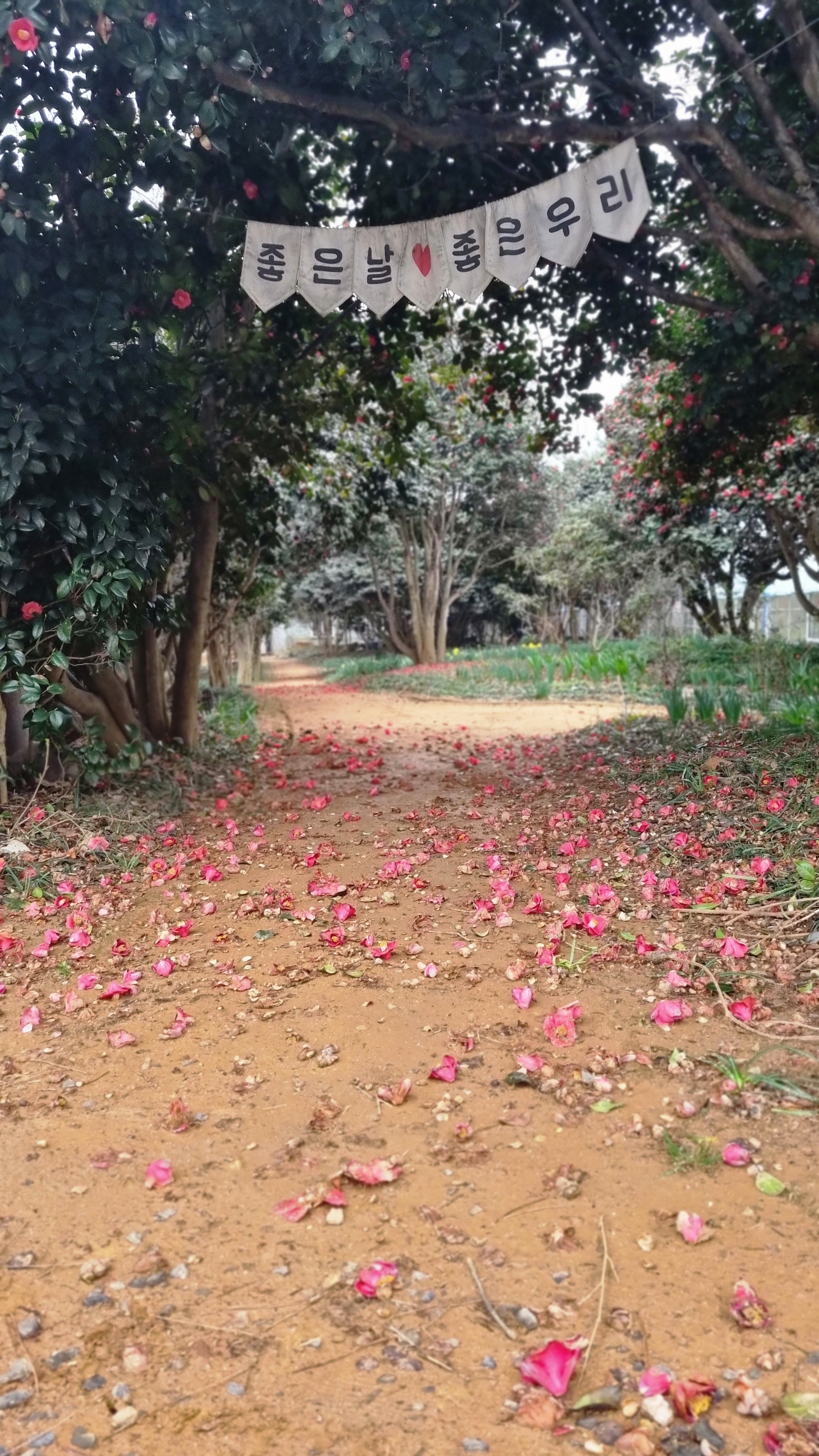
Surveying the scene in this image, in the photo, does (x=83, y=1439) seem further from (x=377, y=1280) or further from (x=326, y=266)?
(x=326, y=266)

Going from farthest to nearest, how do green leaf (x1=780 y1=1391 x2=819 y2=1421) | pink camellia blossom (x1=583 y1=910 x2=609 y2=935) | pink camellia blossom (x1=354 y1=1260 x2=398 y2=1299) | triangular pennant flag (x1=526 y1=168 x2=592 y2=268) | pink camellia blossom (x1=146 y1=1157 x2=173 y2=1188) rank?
triangular pennant flag (x1=526 y1=168 x2=592 y2=268), pink camellia blossom (x1=583 y1=910 x2=609 y2=935), pink camellia blossom (x1=146 y1=1157 x2=173 y2=1188), pink camellia blossom (x1=354 y1=1260 x2=398 y2=1299), green leaf (x1=780 y1=1391 x2=819 y2=1421)

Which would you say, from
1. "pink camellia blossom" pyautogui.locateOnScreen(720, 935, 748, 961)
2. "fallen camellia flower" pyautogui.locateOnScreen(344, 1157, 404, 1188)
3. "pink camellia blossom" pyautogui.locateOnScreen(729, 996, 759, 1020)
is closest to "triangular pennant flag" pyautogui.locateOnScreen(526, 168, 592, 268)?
"pink camellia blossom" pyautogui.locateOnScreen(720, 935, 748, 961)

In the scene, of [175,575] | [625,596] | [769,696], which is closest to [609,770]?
[769,696]

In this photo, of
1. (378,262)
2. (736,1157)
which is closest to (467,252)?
(378,262)

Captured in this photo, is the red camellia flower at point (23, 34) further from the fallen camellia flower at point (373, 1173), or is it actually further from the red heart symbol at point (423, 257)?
the fallen camellia flower at point (373, 1173)

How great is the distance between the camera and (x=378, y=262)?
4.02 metres

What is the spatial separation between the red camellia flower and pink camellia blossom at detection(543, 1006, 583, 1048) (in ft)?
10.8

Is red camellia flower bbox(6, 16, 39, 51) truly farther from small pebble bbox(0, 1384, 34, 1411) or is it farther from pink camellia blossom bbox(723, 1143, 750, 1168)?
pink camellia blossom bbox(723, 1143, 750, 1168)

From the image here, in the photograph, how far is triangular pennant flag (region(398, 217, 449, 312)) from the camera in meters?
3.97

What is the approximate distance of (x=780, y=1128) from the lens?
1.84m

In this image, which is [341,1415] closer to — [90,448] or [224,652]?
[90,448]

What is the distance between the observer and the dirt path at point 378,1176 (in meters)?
1.32

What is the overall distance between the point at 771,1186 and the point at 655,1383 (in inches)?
20.3

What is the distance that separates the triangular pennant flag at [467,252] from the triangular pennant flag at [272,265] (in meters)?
0.67
